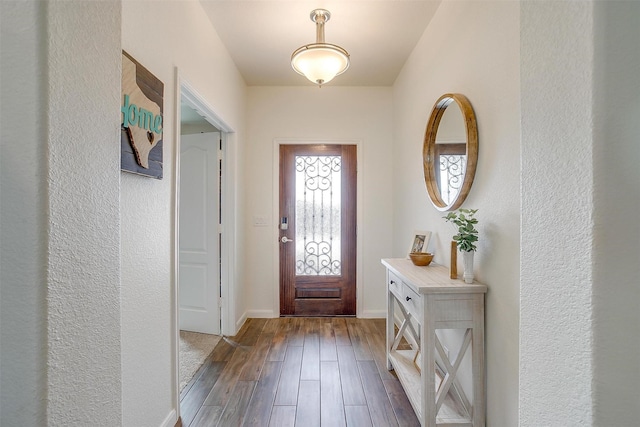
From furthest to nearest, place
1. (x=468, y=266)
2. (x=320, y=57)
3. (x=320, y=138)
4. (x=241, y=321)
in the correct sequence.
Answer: (x=320, y=138) < (x=241, y=321) < (x=320, y=57) < (x=468, y=266)

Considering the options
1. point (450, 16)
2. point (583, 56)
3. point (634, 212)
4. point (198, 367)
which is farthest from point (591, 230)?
point (198, 367)

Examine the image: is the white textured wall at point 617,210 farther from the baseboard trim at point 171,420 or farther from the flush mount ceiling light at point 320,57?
the baseboard trim at point 171,420

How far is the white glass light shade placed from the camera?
6.94 feet

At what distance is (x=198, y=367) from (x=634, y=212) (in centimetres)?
271

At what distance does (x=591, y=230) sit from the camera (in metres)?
0.63

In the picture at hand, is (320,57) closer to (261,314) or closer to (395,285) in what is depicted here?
(395,285)

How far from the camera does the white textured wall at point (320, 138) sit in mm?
3588

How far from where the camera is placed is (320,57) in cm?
214

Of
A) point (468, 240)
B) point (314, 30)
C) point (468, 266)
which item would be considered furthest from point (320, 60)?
point (468, 266)

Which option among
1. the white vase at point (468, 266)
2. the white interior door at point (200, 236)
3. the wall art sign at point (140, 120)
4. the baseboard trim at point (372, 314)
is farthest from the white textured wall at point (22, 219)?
the baseboard trim at point (372, 314)

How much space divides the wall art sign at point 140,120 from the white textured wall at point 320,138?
6.46 feet

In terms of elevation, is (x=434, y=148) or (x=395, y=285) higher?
(x=434, y=148)

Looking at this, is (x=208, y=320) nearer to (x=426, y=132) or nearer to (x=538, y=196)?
(x=426, y=132)

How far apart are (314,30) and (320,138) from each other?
1234 millimetres
